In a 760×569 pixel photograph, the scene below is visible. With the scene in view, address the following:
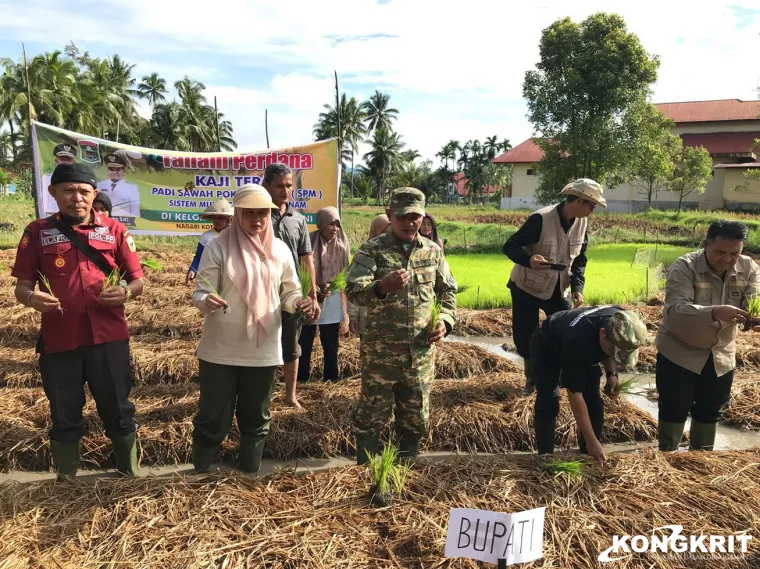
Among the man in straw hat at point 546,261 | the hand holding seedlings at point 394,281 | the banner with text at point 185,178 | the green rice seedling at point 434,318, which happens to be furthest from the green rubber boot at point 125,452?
the banner with text at point 185,178

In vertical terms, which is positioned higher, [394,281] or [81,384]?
[394,281]

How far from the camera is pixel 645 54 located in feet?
63.7

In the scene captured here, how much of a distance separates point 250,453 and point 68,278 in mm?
1317

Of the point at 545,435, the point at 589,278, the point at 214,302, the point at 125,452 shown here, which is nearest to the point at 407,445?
the point at 545,435

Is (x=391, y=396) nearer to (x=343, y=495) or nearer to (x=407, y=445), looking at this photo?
(x=407, y=445)

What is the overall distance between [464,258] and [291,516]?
1129 centimetres

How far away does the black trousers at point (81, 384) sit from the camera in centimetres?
264

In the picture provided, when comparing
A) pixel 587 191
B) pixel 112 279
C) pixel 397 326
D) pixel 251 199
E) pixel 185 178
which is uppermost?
pixel 185 178

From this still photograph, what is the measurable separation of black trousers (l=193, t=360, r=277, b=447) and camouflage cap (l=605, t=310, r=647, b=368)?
171 cm

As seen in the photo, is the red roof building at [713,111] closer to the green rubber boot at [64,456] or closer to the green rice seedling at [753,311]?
the green rice seedling at [753,311]

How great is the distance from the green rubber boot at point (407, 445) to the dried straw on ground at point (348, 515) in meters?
0.32

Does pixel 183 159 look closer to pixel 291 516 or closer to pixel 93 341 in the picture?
pixel 93 341

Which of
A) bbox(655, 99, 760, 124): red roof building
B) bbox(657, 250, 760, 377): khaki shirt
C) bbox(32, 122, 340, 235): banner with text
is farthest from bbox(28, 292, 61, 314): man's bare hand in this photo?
bbox(655, 99, 760, 124): red roof building

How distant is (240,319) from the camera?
2.71 metres
